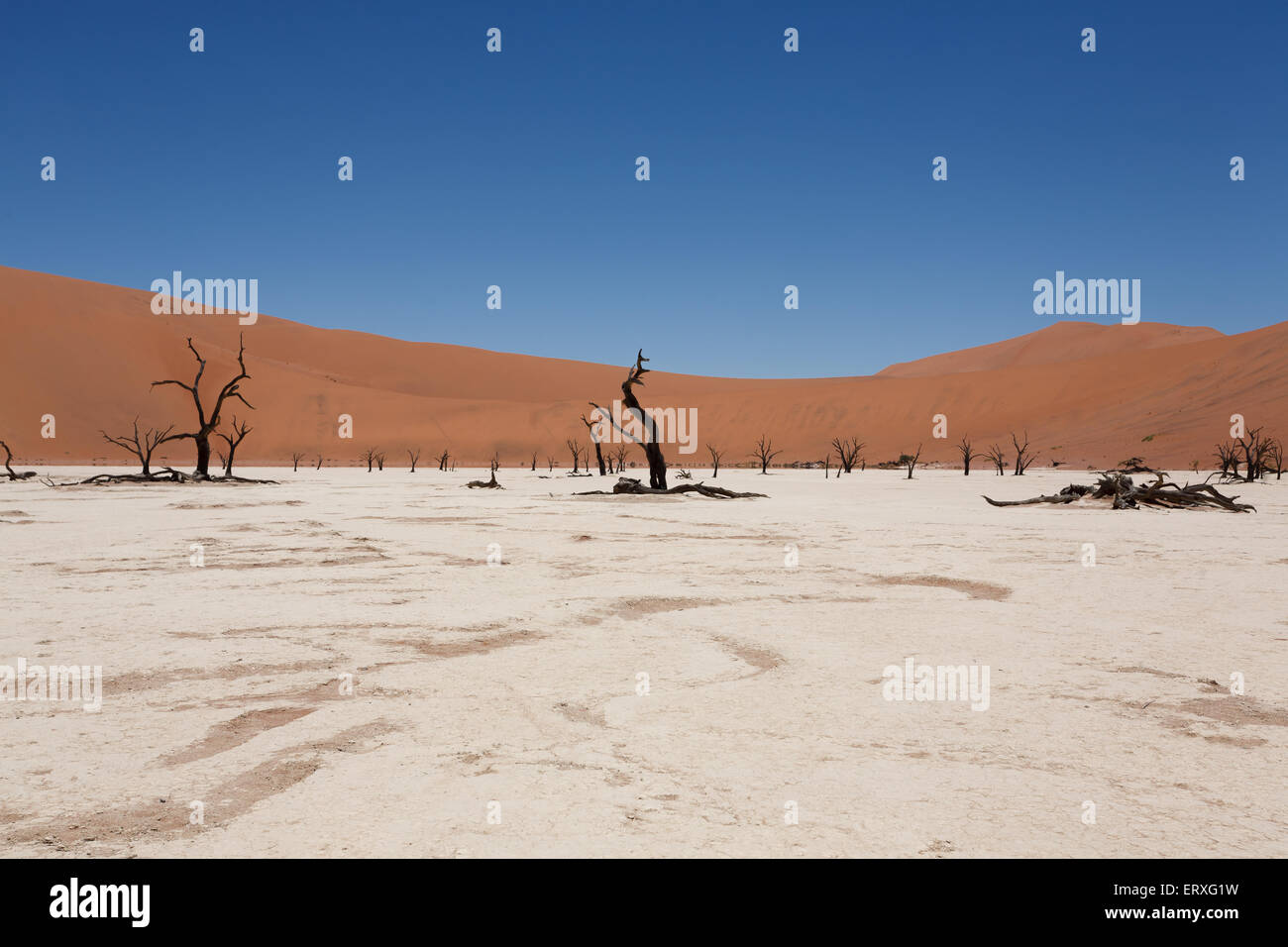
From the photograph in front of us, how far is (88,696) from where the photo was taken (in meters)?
5.09

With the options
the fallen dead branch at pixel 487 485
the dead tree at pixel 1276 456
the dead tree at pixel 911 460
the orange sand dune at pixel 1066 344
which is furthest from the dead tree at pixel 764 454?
the orange sand dune at pixel 1066 344

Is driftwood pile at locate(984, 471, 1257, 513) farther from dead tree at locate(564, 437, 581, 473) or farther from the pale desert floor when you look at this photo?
dead tree at locate(564, 437, 581, 473)

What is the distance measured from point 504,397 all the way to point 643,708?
129512 mm

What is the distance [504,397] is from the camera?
5192 inches

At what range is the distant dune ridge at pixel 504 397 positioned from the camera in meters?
71.4

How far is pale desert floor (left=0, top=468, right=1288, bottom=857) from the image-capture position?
10.7 ft

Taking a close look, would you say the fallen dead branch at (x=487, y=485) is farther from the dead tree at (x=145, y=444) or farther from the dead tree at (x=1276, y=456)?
the dead tree at (x=1276, y=456)

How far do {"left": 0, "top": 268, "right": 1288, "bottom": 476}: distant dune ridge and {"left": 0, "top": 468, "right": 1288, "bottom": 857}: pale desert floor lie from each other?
182ft

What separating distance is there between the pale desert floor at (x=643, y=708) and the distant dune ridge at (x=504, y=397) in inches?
2184

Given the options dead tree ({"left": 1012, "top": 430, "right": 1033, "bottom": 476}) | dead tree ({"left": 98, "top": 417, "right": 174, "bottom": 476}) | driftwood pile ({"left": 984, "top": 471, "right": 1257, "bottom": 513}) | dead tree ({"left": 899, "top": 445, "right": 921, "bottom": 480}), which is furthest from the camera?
dead tree ({"left": 1012, "top": 430, "right": 1033, "bottom": 476})

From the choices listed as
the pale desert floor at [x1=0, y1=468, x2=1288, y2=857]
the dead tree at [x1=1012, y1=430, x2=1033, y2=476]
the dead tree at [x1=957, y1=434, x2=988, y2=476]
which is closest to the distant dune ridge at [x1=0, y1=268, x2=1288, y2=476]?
the dead tree at [x1=957, y1=434, x2=988, y2=476]

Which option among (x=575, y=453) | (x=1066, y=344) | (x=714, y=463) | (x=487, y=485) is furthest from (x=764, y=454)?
(x=1066, y=344)

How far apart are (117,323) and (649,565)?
352 ft
